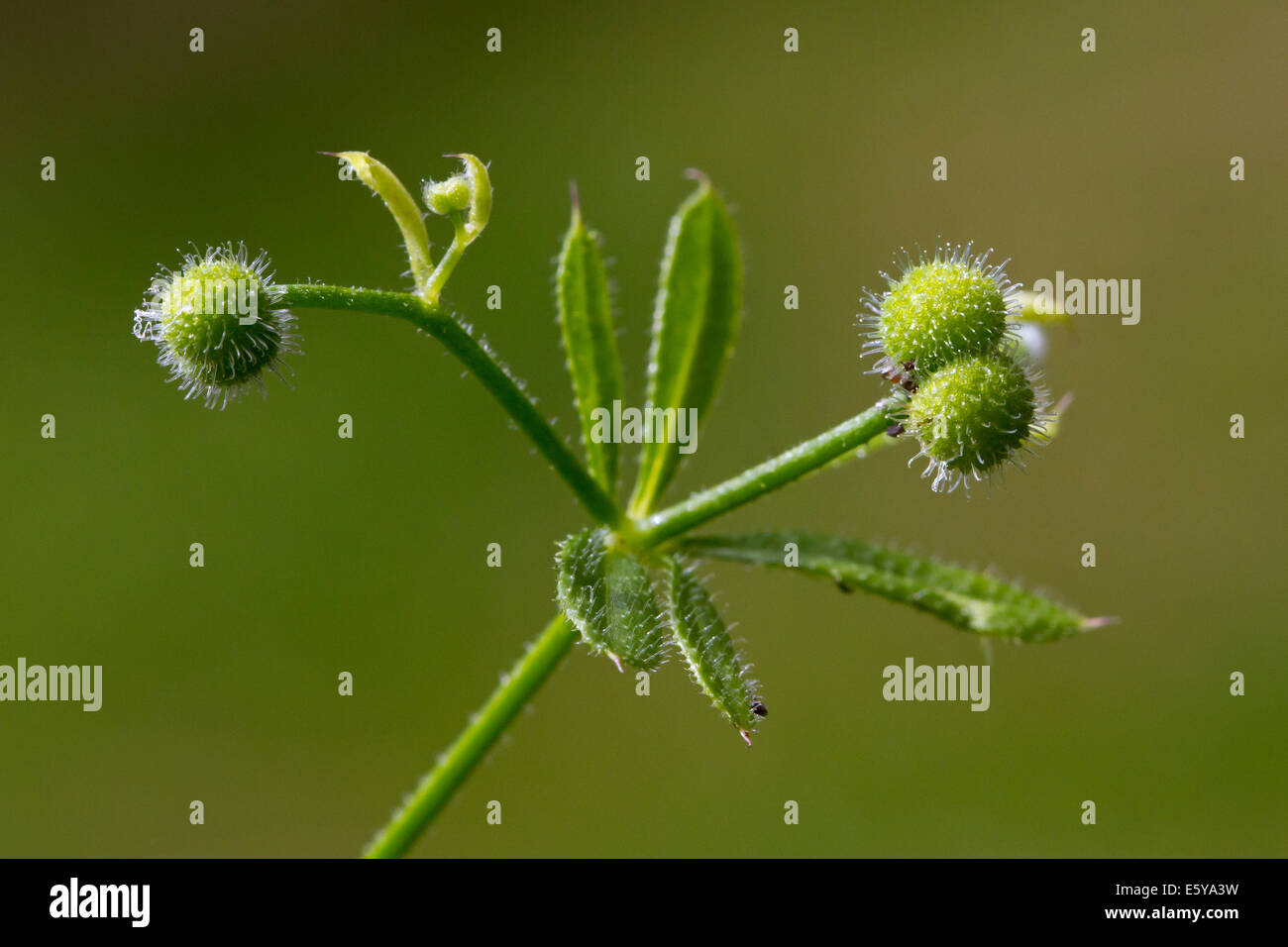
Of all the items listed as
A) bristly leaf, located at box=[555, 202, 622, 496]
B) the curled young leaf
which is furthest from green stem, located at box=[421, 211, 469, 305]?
bristly leaf, located at box=[555, 202, 622, 496]

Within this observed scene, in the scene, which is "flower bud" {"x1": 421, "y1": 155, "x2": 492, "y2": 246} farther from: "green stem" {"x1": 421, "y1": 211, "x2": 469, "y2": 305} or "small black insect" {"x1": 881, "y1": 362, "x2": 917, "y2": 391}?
"small black insect" {"x1": 881, "y1": 362, "x2": 917, "y2": 391}

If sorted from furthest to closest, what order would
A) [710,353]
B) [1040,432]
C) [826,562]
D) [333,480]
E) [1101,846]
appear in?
[333,480]
[1101,846]
[710,353]
[826,562]
[1040,432]

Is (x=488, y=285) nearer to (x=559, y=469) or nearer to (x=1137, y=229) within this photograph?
(x=1137, y=229)

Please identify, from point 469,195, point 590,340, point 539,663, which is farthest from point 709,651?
point 469,195

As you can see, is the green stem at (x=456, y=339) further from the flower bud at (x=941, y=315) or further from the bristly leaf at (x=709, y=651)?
the flower bud at (x=941, y=315)

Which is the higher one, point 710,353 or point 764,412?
point 764,412

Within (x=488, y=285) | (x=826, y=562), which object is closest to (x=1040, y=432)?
(x=826, y=562)
